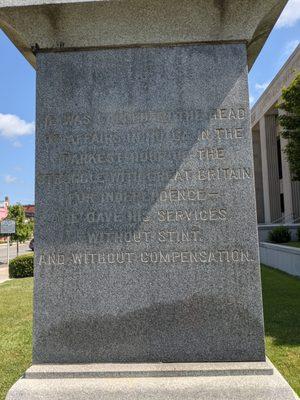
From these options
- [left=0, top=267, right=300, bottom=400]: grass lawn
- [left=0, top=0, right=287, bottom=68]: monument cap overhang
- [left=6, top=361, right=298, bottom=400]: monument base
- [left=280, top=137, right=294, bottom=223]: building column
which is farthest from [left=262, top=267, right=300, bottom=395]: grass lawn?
[left=280, top=137, right=294, bottom=223]: building column

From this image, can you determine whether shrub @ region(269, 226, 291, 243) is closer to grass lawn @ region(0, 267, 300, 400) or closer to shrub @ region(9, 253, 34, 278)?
grass lawn @ region(0, 267, 300, 400)

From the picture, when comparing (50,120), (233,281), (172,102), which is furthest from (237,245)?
(50,120)

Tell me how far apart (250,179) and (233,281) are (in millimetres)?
944

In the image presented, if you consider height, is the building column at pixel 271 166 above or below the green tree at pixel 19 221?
above

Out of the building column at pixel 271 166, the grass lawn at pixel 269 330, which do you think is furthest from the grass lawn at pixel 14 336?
the building column at pixel 271 166

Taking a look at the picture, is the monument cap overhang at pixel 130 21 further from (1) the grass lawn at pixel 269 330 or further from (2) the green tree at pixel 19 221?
(2) the green tree at pixel 19 221

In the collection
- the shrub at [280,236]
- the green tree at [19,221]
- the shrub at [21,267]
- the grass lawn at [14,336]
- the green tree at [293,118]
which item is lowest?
the grass lawn at [14,336]

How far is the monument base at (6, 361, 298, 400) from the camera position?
10.4 feet

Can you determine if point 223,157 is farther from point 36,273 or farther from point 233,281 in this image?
point 36,273

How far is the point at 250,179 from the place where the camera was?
3.74 m

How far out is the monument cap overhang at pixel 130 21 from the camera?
3.73m

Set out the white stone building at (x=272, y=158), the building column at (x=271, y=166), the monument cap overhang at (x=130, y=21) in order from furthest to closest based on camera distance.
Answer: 1. the building column at (x=271, y=166)
2. the white stone building at (x=272, y=158)
3. the monument cap overhang at (x=130, y=21)

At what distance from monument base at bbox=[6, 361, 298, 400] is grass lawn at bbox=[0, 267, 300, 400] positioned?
1.58m

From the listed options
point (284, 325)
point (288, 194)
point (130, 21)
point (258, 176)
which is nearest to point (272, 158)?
point (288, 194)
